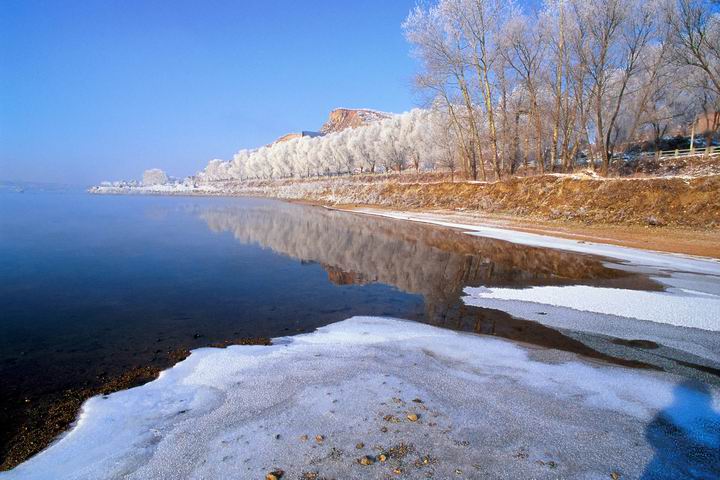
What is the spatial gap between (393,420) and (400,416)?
0.37 ft

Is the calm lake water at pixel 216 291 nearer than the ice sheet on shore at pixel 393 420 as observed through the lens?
No

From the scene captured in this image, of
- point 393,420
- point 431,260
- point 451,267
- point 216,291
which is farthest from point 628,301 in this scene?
point 216,291

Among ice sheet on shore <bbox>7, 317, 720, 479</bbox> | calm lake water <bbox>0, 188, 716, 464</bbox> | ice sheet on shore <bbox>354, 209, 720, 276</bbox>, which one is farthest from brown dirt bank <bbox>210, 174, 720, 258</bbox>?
ice sheet on shore <bbox>7, 317, 720, 479</bbox>

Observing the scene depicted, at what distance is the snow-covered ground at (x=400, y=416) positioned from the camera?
351 cm

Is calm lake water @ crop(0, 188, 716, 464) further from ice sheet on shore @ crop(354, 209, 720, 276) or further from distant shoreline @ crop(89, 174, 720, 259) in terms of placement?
distant shoreline @ crop(89, 174, 720, 259)

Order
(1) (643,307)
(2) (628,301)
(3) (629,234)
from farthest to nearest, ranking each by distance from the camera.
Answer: (3) (629,234) → (2) (628,301) → (1) (643,307)

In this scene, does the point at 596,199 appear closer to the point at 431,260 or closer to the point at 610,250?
the point at 610,250

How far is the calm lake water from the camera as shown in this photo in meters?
6.49

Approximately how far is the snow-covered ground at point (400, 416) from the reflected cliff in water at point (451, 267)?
1.18 m

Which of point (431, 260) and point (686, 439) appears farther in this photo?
point (431, 260)

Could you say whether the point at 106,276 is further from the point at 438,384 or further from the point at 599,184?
the point at 599,184

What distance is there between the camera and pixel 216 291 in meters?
10.8

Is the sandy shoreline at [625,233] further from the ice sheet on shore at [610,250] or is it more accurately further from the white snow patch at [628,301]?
the white snow patch at [628,301]

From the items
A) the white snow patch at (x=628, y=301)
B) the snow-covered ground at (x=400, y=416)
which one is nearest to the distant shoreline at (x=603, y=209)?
the white snow patch at (x=628, y=301)
